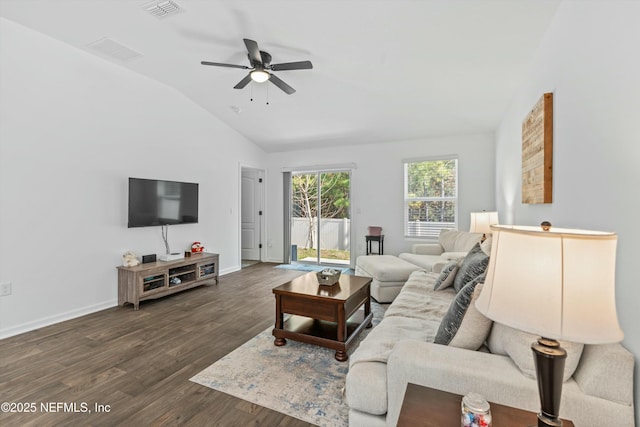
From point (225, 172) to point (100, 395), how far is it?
3.99 metres

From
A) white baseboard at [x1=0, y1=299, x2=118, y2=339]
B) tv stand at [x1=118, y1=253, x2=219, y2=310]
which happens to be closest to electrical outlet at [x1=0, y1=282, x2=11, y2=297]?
white baseboard at [x1=0, y1=299, x2=118, y2=339]

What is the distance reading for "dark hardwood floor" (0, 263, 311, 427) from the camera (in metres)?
1.77

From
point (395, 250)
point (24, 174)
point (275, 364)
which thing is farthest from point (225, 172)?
point (275, 364)

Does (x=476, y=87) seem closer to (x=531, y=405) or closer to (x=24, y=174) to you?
(x=531, y=405)

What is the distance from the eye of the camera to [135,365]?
2.31 metres

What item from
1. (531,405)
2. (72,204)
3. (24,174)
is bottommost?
(531,405)

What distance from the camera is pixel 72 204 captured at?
334 cm

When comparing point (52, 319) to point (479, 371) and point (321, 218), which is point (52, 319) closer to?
point (479, 371)

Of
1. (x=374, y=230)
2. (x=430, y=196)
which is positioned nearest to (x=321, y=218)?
(x=374, y=230)

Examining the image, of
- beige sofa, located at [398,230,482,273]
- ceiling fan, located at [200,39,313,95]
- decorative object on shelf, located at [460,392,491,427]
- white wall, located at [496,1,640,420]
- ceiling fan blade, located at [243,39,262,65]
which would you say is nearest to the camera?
decorative object on shelf, located at [460,392,491,427]

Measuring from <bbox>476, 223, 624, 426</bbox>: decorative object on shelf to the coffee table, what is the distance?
193 mm

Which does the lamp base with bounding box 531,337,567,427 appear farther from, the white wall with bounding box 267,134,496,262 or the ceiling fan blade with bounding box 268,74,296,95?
the white wall with bounding box 267,134,496,262

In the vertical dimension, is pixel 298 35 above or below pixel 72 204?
above

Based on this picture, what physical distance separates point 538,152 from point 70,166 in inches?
179
